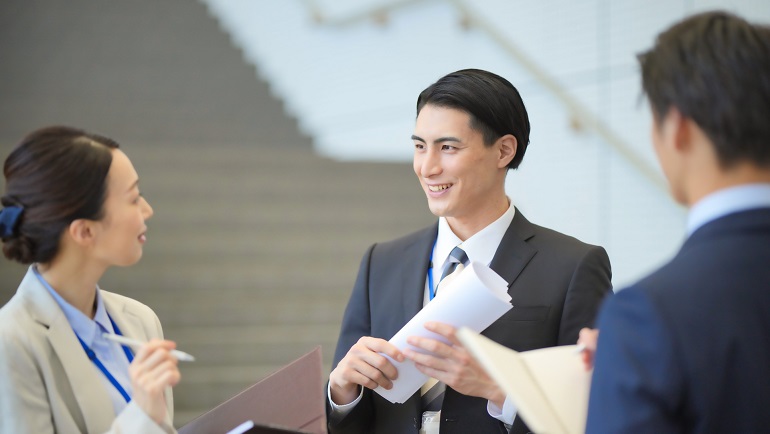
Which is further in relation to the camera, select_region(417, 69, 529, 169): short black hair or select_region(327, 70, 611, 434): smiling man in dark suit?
select_region(417, 69, 529, 169): short black hair

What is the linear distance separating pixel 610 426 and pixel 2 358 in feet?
3.88

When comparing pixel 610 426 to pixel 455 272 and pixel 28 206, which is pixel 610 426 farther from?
pixel 28 206

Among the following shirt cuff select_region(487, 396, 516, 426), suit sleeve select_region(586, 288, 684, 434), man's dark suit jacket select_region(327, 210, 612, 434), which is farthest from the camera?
man's dark suit jacket select_region(327, 210, 612, 434)

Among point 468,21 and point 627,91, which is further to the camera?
point 468,21

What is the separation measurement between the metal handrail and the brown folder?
3.71 m

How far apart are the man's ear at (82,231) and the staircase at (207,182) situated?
12.1ft

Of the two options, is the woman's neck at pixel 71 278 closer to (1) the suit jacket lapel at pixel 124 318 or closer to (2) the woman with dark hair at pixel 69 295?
(2) the woman with dark hair at pixel 69 295

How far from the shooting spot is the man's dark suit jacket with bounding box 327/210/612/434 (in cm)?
207

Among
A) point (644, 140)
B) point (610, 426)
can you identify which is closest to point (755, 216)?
point (610, 426)

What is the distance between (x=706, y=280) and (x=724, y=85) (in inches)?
10.0

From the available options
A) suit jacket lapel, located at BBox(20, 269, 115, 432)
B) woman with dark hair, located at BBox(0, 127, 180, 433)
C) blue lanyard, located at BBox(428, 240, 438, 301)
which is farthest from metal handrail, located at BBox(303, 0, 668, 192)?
suit jacket lapel, located at BBox(20, 269, 115, 432)

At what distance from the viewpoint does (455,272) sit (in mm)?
2203

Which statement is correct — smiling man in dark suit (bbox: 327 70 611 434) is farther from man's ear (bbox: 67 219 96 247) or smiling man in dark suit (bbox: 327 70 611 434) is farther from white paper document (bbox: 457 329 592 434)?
man's ear (bbox: 67 219 96 247)

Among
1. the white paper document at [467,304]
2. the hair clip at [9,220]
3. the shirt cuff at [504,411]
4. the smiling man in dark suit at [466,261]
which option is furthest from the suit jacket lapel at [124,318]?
the shirt cuff at [504,411]
